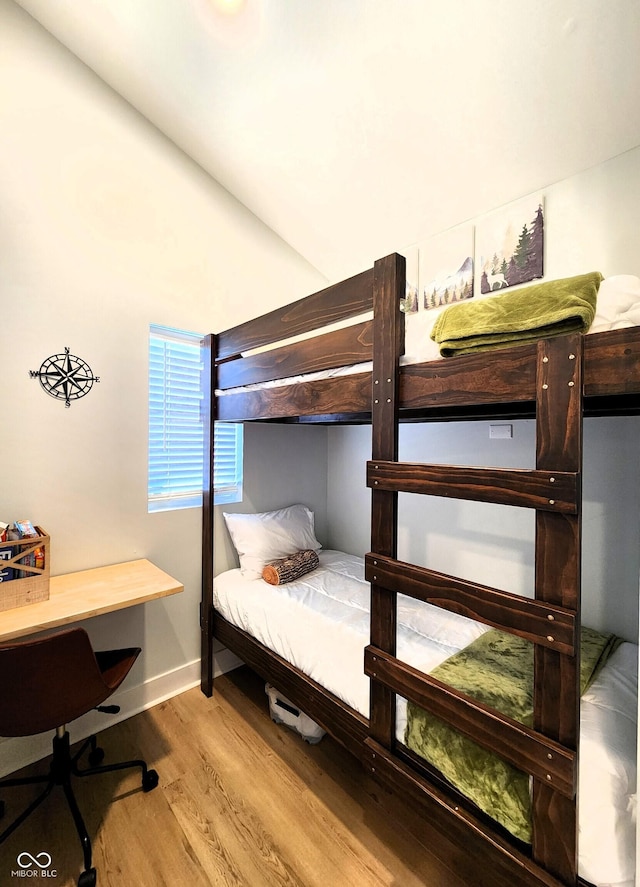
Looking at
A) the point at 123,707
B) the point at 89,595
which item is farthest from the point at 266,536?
the point at 123,707

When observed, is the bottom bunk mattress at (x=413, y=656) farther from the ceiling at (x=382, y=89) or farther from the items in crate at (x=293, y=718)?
the ceiling at (x=382, y=89)

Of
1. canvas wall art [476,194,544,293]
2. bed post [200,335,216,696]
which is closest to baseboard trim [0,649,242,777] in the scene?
bed post [200,335,216,696]

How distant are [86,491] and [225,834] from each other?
5.18ft

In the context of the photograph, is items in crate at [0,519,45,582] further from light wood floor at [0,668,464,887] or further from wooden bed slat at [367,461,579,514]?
wooden bed slat at [367,461,579,514]

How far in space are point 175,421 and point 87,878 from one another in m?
1.91

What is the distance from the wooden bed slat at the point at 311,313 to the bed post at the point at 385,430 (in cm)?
7

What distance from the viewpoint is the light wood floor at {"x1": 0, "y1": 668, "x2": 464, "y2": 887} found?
51.5 inches

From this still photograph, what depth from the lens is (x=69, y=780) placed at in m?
1.52

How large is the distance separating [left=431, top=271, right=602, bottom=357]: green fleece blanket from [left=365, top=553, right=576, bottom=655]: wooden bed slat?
63 cm

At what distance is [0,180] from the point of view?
1698 mm

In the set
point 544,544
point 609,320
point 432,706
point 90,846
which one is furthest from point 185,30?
point 90,846

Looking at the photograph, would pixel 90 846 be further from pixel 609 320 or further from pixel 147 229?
pixel 147 229

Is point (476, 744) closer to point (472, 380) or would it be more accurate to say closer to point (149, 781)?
point (472, 380)

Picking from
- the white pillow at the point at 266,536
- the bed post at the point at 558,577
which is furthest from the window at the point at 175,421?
the bed post at the point at 558,577
